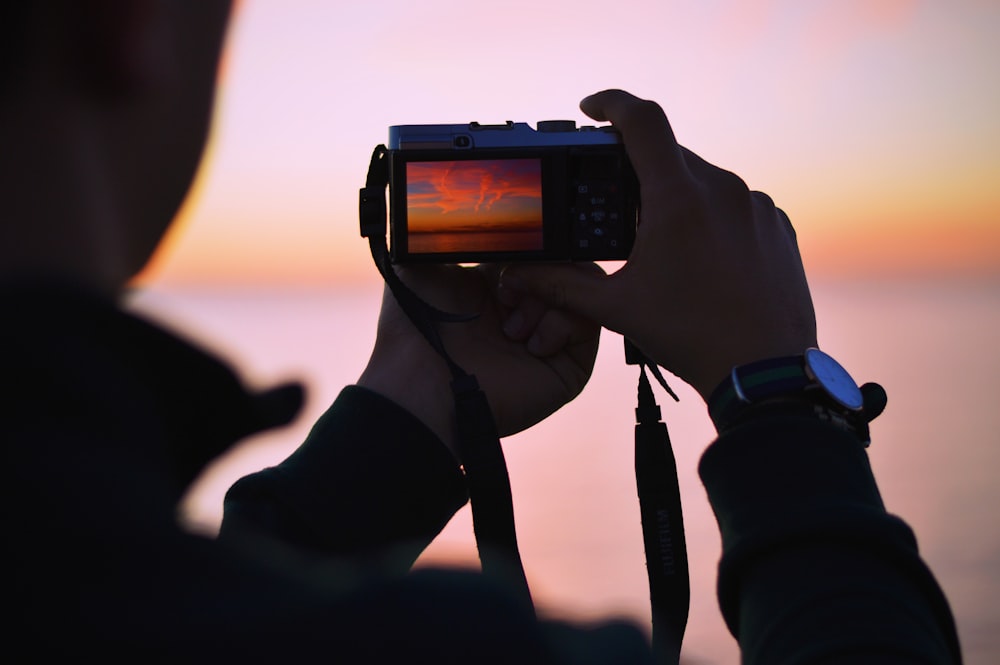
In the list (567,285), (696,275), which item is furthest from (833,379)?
(567,285)

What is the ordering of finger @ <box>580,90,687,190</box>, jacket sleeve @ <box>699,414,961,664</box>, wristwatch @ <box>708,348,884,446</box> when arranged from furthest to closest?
finger @ <box>580,90,687,190</box>, wristwatch @ <box>708,348,884,446</box>, jacket sleeve @ <box>699,414,961,664</box>

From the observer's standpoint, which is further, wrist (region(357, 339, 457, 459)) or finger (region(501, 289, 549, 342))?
finger (region(501, 289, 549, 342))

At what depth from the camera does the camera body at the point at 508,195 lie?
3.94 feet

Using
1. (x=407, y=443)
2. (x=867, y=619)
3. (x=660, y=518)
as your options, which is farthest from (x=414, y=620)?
(x=660, y=518)

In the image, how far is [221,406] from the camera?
454 mm

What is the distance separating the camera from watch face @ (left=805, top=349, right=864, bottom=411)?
0.86 metres

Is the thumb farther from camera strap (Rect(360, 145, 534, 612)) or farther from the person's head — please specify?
the person's head

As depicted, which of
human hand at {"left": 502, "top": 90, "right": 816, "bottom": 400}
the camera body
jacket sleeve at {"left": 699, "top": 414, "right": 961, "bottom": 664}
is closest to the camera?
jacket sleeve at {"left": 699, "top": 414, "right": 961, "bottom": 664}

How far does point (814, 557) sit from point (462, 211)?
26.7 inches

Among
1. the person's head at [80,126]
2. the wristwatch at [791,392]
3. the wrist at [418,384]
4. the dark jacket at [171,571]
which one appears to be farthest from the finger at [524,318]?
the person's head at [80,126]

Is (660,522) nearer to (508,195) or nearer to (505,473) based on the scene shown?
(505,473)

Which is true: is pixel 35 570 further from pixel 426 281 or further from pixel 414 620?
pixel 426 281

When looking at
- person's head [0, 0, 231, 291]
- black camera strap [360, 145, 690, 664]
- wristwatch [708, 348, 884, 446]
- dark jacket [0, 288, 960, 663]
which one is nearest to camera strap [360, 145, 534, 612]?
black camera strap [360, 145, 690, 664]

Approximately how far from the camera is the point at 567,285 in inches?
45.3
